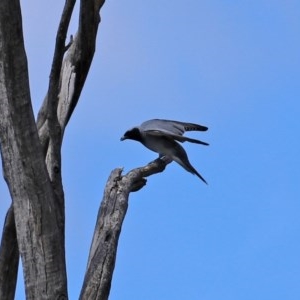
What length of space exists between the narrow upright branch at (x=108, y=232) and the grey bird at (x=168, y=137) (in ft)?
2.79

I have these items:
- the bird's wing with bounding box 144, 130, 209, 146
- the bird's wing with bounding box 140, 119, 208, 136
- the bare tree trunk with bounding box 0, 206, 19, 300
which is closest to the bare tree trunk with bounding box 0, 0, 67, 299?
the bare tree trunk with bounding box 0, 206, 19, 300

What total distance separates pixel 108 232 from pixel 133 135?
2.64 m

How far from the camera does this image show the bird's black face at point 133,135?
32.3ft

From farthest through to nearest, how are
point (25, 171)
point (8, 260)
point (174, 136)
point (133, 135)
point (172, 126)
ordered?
point (133, 135) → point (172, 126) → point (174, 136) → point (8, 260) → point (25, 171)

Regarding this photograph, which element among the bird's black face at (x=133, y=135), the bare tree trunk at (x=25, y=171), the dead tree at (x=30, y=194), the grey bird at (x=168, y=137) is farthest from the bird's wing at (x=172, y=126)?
the bare tree trunk at (x=25, y=171)

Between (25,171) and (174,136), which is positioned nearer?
(25,171)

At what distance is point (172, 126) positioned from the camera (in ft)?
29.5

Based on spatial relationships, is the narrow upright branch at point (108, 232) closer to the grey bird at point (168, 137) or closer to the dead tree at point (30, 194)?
the dead tree at point (30, 194)

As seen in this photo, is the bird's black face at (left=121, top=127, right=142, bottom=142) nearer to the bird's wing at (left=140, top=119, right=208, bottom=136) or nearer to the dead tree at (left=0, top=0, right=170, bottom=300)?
the bird's wing at (left=140, top=119, right=208, bottom=136)

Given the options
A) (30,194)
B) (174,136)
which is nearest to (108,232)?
(30,194)

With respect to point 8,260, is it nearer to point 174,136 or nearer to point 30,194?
point 30,194

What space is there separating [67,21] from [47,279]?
210cm

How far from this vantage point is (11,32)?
6754mm

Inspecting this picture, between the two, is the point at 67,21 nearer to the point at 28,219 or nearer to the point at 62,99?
the point at 62,99
